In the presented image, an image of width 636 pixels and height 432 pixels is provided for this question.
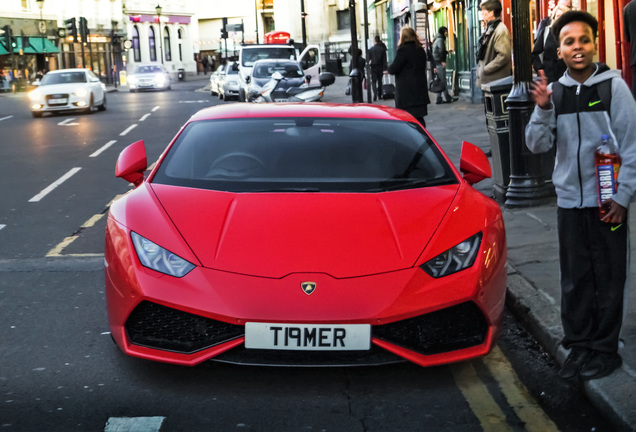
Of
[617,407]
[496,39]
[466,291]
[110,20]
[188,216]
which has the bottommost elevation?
[617,407]

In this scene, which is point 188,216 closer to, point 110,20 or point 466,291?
point 466,291

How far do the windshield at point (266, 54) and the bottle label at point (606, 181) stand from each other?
32672 mm

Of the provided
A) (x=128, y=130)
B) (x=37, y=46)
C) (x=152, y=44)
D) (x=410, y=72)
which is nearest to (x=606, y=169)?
(x=410, y=72)

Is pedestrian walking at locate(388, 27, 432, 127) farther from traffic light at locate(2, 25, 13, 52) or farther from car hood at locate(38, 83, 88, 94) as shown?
traffic light at locate(2, 25, 13, 52)

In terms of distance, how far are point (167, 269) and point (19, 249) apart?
14.3ft

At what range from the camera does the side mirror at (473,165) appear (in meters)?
5.59

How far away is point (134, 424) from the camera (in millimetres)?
4031

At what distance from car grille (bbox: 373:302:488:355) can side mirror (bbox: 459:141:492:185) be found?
122 centimetres

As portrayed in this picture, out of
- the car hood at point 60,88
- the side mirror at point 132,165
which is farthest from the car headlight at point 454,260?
the car hood at point 60,88

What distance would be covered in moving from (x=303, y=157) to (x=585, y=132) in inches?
69.4

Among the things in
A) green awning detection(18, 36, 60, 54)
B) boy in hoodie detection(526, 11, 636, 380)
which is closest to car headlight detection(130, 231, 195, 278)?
boy in hoodie detection(526, 11, 636, 380)

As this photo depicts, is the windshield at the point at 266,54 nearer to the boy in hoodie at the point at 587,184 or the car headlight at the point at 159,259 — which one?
the car headlight at the point at 159,259

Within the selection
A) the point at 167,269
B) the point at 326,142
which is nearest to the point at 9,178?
the point at 326,142

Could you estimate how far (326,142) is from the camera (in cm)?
577
